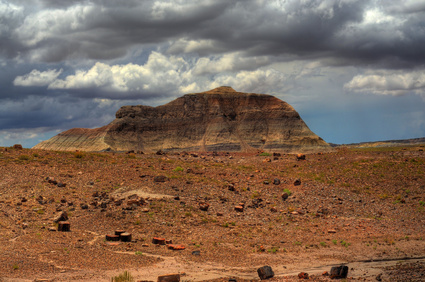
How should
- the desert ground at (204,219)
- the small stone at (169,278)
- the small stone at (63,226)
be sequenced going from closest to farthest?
the small stone at (169,278), the desert ground at (204,219), the small stone at (63,226)

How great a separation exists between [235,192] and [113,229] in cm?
1136

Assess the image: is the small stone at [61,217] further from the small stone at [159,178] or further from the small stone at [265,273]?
the small stone at [265,273]

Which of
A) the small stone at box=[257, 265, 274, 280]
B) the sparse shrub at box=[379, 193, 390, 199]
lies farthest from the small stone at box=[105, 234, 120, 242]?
the sparse shrub at box=[379, 193, 390, 199]

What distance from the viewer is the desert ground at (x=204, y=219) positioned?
1941 cm

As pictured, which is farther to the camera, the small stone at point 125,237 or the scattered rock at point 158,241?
the scattered rock at point 158,241

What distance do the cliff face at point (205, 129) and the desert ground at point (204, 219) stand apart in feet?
323

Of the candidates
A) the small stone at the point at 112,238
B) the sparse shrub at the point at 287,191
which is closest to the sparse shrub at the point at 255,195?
the sparse shrub at the point at 287,191

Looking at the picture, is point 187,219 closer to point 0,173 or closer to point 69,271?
point 69,271

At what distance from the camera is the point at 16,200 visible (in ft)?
90.6

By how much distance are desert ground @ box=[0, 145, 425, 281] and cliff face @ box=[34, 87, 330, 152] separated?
9839 centimetres

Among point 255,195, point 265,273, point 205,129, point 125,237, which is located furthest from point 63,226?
point 205,129

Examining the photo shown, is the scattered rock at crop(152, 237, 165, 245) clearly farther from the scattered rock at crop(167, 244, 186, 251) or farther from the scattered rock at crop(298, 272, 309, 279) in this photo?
the scattered rock at crop(298, 272, 309, 279)

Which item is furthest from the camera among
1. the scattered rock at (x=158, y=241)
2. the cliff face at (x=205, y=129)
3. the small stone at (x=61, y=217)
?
the cliff face at (x=205, y=129)

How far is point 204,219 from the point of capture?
27312mm
